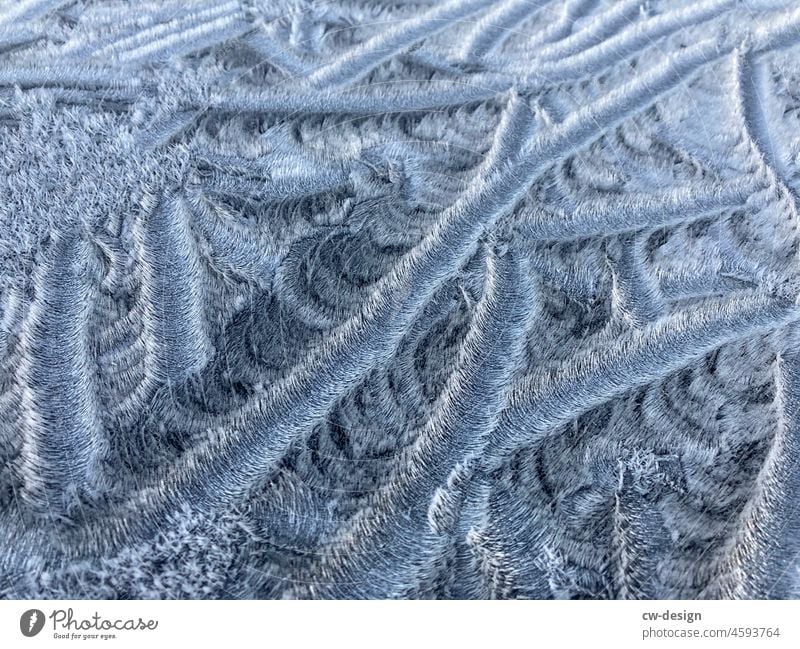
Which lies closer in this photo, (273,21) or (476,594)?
(476,594)

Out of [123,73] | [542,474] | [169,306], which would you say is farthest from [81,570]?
[123,73]

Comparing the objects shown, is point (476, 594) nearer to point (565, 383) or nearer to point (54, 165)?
point (565, 383)

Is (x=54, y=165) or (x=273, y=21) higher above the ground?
(x=273, y=21)

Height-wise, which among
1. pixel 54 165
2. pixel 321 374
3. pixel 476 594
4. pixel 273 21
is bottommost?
pixel 476 594

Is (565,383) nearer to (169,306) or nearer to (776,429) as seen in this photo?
(776,429)

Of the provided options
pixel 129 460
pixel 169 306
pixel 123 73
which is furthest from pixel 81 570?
pixel 123 73

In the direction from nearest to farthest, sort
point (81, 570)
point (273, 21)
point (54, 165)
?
point (81, 570) < point (54, 165) < point (273, 21)

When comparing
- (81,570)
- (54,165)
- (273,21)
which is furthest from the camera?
(273,21)
